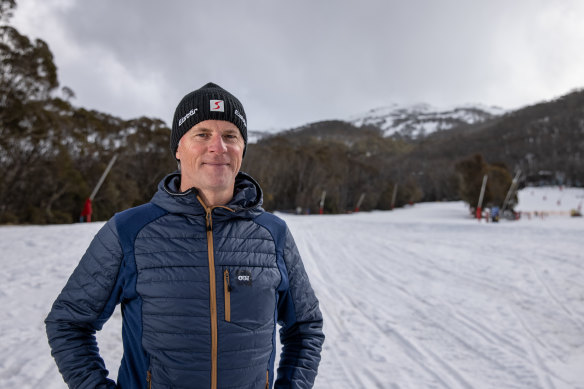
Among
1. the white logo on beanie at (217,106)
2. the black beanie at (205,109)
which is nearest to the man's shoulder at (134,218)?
the black beanie at (205,109)

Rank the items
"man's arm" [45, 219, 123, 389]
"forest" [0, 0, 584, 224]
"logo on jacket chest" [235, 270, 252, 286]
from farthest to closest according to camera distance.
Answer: "forest" [0, 0, 584, 224] < "logo on jacket chest" [235, 270, 252, 286] < "man's arm" [45, 219, 123, 389]

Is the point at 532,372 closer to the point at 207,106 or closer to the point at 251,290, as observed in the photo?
the point at 251,290

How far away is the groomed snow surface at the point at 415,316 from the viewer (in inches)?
153

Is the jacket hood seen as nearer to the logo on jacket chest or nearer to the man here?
the man

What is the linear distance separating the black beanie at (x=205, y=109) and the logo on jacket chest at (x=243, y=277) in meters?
0.70

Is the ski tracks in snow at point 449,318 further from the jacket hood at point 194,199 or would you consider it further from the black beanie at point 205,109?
the black beanie at point 205,109

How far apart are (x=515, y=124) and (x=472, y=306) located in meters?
150

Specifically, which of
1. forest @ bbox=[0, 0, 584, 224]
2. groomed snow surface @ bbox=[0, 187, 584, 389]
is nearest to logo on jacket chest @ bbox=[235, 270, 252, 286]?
groomed snow surface @ bbox=[0, 187, 584, 389]

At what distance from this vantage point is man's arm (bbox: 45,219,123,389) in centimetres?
144

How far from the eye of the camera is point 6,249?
920cm

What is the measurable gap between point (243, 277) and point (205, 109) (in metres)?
0.79

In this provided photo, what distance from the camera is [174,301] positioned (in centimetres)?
149

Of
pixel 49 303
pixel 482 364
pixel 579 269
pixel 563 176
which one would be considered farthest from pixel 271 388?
pixel 563 176

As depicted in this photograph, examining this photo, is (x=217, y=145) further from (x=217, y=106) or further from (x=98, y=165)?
(x=98, y=165)
